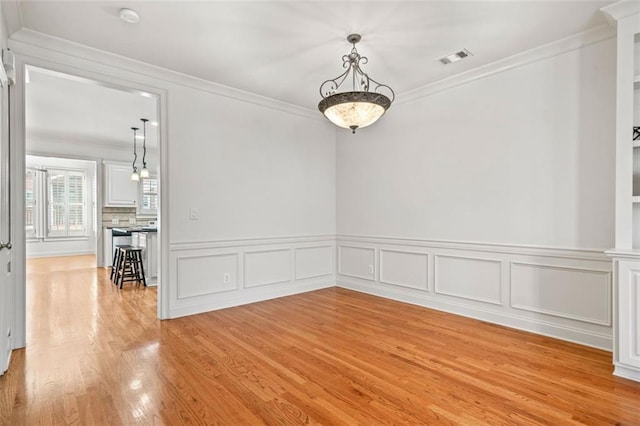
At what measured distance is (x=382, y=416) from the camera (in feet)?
6.68

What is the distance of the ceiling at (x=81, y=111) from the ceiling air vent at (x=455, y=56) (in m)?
3.31

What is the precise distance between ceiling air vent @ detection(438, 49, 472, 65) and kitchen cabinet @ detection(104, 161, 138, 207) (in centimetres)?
749

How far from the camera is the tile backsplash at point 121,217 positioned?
7.92 meters

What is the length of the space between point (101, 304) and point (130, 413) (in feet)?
10.2

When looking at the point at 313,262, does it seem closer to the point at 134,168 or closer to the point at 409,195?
the point at 409,195

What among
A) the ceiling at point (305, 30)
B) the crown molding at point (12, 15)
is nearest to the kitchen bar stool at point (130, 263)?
the ceiling at point (305, 30)

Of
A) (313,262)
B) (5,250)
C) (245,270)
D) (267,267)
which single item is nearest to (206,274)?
(245,270)

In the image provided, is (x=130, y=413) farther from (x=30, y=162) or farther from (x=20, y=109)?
(x=30, y=162)

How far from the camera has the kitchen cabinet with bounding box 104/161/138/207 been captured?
7.82 meters

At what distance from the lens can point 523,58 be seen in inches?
136

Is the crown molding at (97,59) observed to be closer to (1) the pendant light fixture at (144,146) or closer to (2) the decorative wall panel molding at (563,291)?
(1) the pendant light fixture at (144,146)

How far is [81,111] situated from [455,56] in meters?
5.60

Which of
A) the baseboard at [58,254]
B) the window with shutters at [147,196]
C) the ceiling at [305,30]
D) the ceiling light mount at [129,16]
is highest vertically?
the ceiling at [305,30]

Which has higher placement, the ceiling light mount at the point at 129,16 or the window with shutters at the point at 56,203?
the ceiling light mount at the point at 129,16
